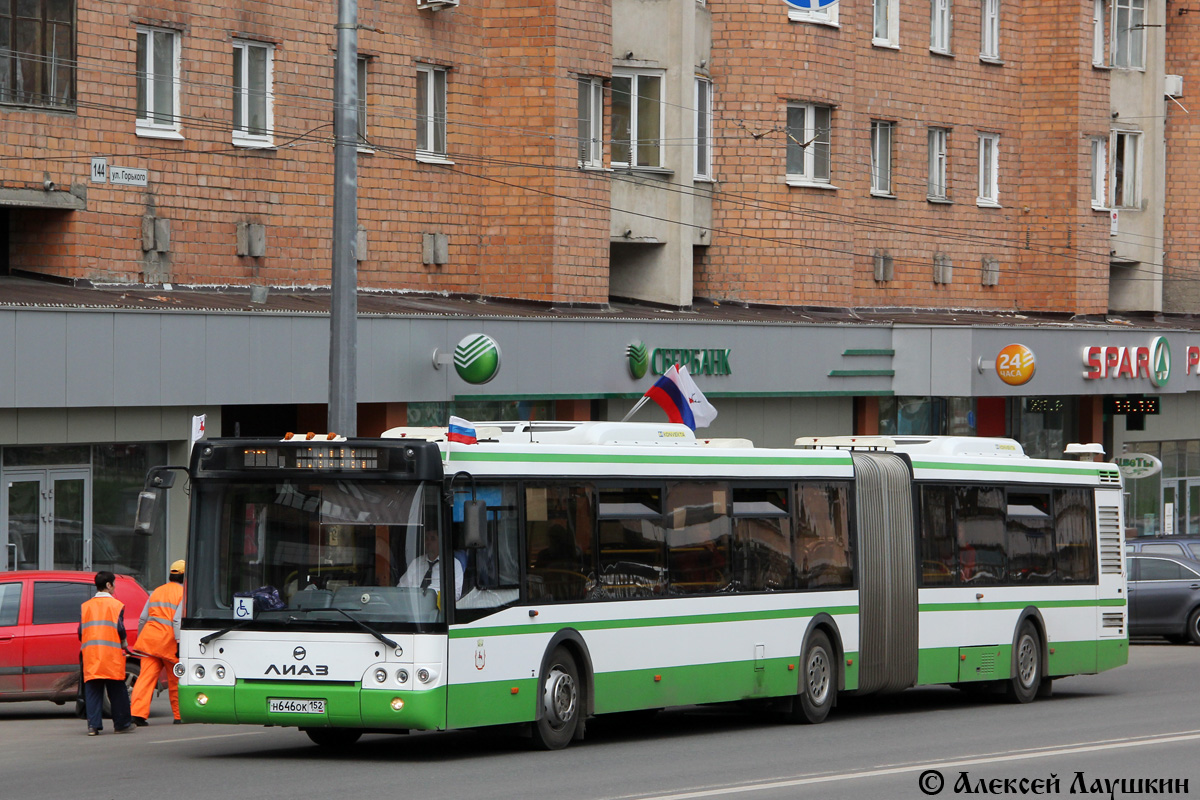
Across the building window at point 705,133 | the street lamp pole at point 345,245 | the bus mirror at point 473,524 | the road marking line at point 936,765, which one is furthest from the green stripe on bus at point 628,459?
the building window at point 705,133

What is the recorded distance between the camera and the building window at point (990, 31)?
131ft

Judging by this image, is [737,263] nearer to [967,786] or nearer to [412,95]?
[412,95]

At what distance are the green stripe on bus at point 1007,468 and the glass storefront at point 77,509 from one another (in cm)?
946

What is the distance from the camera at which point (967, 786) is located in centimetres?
1252

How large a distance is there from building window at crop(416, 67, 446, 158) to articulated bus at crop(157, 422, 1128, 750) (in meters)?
11.2

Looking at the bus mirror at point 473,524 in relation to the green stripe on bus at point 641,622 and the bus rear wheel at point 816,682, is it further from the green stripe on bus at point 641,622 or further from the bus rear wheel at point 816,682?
the bus rear wheel at point 816,682

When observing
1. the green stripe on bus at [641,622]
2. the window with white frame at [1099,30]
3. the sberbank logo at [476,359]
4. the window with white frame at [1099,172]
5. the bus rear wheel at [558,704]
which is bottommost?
the bus rear wheel at [558,704]

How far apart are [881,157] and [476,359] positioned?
554 inches

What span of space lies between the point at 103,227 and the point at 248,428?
3622 millimetres

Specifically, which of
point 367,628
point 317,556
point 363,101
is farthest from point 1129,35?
point 367,628

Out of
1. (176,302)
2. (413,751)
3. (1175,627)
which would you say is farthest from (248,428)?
(1175,627)

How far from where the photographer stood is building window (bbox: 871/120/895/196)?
3709 centimetres

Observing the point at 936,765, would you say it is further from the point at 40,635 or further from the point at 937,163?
the point at 937,163

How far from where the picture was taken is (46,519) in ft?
72.9
